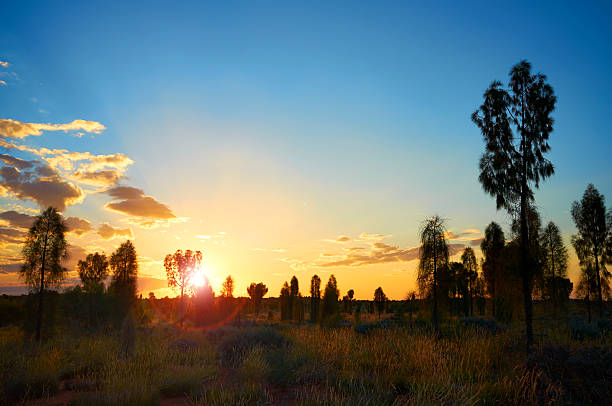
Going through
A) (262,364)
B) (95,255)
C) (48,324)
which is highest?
(95,255)

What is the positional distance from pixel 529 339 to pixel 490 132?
1072 centimetres

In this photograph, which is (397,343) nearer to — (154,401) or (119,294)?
(154,401)

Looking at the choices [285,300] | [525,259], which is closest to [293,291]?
[285,300]

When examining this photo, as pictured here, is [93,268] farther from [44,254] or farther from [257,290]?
[257,290]

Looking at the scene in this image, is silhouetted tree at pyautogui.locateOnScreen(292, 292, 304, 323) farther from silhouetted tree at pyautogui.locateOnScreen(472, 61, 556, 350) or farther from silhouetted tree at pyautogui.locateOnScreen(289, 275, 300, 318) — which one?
silhouetted tree at pyautogui.locateOnScreen(472, 61, 556, 350)

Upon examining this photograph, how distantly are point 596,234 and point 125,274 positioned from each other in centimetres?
5420

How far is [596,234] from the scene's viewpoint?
3300cm

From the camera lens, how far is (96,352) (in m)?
14.0

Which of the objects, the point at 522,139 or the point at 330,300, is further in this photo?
the point at 330,300

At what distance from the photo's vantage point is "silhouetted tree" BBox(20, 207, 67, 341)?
84.8 feet

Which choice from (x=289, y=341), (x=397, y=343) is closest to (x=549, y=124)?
(x=397, y=343)

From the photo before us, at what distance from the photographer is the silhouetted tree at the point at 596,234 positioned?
32625 millimetres

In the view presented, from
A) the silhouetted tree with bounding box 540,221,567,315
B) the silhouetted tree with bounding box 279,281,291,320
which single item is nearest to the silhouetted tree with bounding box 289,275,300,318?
the silhouetted tree with bounding box 279,281,291,320

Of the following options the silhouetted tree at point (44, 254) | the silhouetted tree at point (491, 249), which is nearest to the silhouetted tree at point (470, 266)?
the silhouetted tree at point (491, 249)
